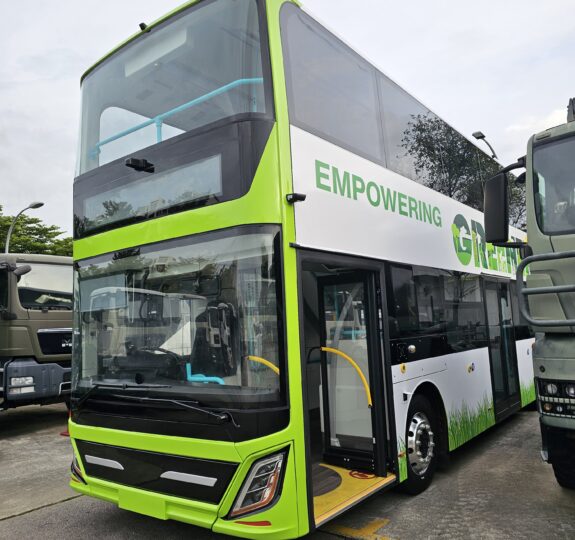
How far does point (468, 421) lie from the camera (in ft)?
18.7

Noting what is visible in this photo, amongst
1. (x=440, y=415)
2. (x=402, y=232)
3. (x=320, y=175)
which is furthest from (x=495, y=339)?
(x=320, y=175)

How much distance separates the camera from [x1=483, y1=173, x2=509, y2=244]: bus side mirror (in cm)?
426

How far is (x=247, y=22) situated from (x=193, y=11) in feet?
1.99

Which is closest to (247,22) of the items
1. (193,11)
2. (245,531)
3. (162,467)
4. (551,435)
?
(193,11)

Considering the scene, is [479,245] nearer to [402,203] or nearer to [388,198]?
[402,203]

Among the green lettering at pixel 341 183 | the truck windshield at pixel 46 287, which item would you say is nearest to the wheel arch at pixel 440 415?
the green lettering at pixel 341 183

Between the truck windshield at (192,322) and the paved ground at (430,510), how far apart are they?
1.30 meters

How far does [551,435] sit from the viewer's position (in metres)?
3.77

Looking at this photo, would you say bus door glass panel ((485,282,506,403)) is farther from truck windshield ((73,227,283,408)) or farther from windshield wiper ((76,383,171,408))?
windshield wiper ((76,383,171,408))

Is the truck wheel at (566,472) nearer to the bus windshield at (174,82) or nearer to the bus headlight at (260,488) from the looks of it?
the bus headlight at (260,488)

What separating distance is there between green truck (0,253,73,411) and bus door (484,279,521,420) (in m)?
6.71

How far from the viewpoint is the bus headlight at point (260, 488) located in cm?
312

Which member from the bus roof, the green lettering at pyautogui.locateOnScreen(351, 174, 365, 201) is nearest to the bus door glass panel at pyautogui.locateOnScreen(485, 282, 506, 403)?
the green lettering at pyautogui.locateOnScreen(351, 174, 365, 201)

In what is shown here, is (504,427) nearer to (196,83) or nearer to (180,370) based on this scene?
(180,370)
